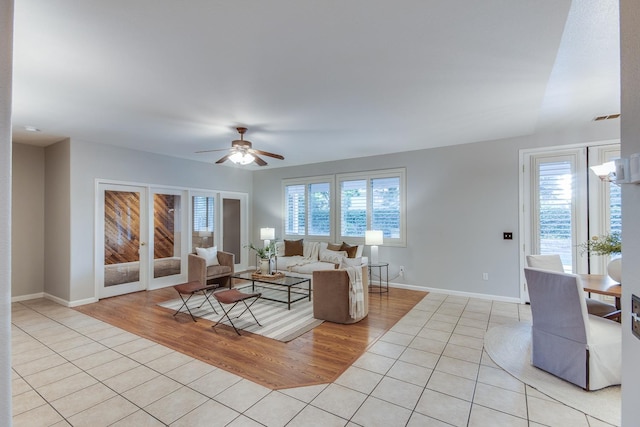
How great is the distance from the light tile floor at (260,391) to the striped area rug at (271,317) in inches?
34.7

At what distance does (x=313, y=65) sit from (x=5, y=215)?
221cm

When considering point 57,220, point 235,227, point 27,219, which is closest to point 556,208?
point 235,227

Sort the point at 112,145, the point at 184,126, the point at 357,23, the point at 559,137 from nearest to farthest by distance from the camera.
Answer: the point at 357,23, the point at 184,126, the point at 559,137, the point at 112,145

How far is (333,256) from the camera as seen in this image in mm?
6020

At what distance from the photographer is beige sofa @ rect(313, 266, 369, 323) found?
384cm

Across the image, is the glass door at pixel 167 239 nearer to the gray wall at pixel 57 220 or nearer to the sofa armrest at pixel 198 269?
the sofa armrest at pixel 198 269

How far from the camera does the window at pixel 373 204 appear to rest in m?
5.79

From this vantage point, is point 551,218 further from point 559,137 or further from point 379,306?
point 379,306

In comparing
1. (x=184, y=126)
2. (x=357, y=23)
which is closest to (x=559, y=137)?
(x=357, y=23)

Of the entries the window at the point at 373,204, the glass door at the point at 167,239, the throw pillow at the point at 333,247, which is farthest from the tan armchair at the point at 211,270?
the window at the point at 373,204

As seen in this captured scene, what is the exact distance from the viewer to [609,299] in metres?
4.26

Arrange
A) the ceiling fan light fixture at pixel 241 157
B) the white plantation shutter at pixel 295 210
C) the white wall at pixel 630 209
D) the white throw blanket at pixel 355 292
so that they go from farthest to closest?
the white plantation shutter at pixel 295 210, the ceiling fan light fixture at pixel 241 157, the white throw blanket at pixel 355 292, the white wall at pixel 630 209

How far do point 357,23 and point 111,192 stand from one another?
16.9ft

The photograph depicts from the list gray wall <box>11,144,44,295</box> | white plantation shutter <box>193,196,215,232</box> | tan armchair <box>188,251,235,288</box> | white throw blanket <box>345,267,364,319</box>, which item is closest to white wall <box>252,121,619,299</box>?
white throw blanket <box>345,267,364,319</box>
